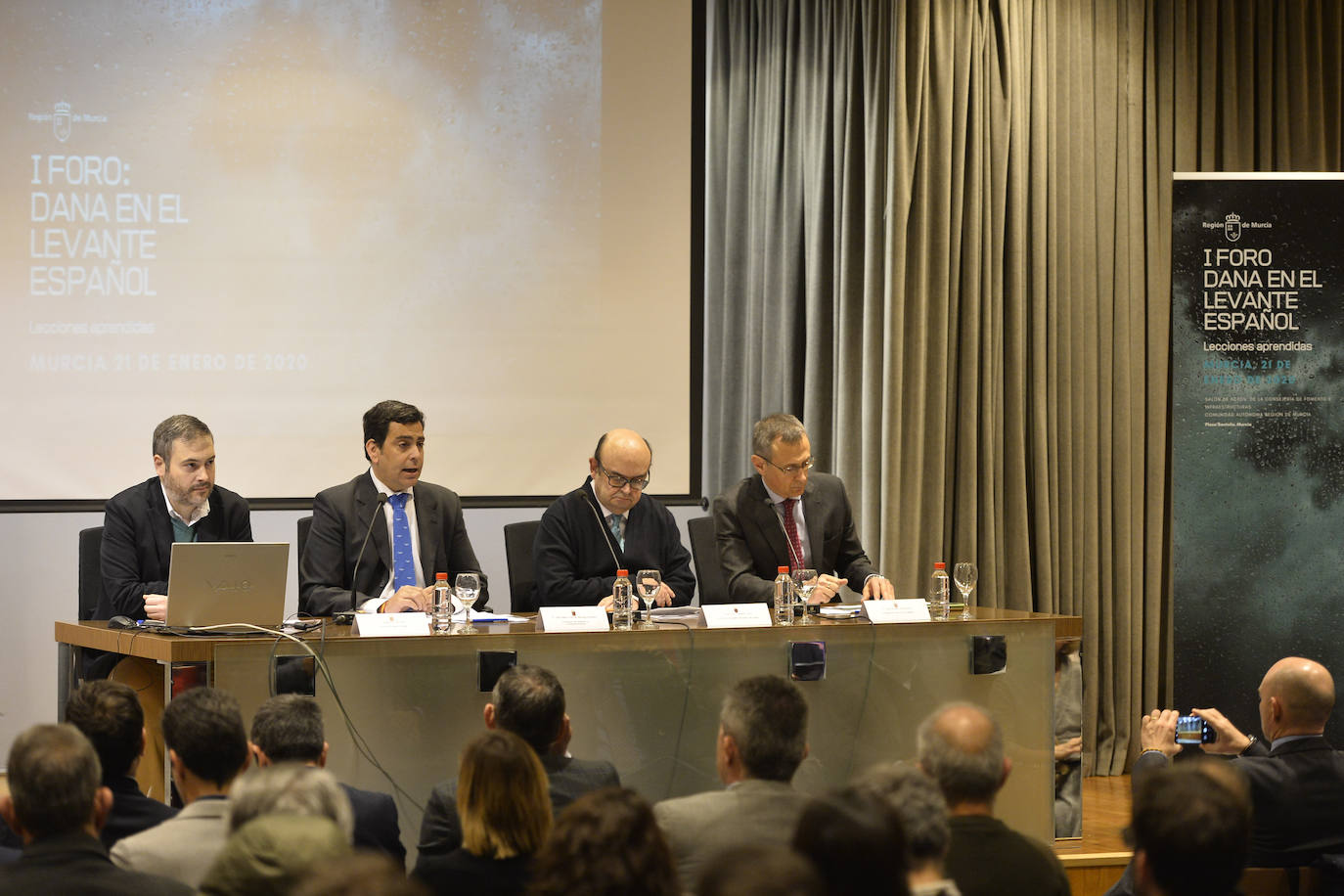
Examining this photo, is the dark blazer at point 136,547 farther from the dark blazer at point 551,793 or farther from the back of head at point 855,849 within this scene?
the back of head at point 855,849

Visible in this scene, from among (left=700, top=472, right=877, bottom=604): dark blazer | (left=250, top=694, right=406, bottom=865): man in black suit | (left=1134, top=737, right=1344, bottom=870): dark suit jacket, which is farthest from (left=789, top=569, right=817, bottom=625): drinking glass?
(left=250, top=694, right=406, bottom=865): man in black suit

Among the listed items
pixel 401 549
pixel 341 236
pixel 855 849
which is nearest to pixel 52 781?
pixel 855 849

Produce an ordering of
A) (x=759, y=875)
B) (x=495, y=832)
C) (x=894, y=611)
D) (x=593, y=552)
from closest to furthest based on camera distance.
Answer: (x=759, y=875)
(x=495, y=832)
(x=894, y=611)
(x=593, y=552)

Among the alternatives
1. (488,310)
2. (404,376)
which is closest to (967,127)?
(488,310)

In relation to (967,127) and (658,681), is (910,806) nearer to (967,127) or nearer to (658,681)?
(658,681)

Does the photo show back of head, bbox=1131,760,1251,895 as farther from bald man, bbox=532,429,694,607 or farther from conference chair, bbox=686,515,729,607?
conference chair, bbox=686,515,729,607

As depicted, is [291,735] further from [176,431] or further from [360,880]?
[176,431]

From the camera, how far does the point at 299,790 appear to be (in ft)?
6.46

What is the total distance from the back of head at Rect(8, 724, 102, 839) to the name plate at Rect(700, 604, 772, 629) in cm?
193

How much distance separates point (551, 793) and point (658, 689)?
111 centimetres

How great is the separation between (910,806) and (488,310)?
4020 millimetres

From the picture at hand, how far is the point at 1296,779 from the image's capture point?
10.1 ft

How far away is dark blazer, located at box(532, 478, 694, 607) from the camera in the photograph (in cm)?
451

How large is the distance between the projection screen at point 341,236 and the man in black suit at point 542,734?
9.77 ft
